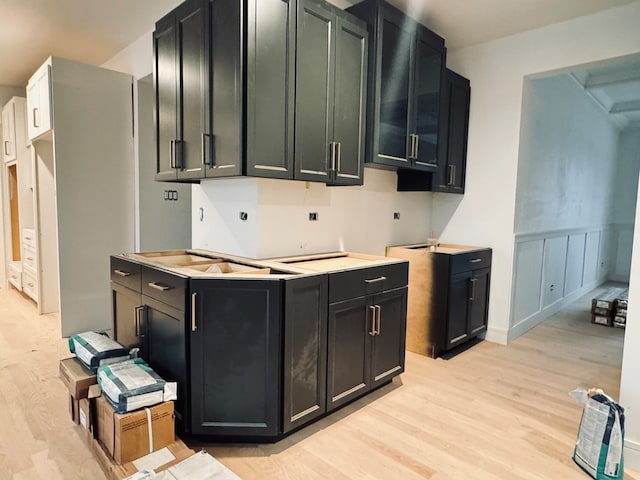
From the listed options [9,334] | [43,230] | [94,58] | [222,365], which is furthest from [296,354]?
[94,58]

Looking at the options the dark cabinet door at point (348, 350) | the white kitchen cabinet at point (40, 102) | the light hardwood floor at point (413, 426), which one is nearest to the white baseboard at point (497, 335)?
the light hardwood floor at point (413, 426)

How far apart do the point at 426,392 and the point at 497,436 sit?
57 centimetres

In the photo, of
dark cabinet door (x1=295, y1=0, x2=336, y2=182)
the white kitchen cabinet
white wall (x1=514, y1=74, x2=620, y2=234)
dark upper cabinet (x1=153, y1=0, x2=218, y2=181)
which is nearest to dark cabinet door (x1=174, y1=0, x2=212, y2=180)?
dark upper cabinet (x1=153, y1=0, x2=218, y2=181)

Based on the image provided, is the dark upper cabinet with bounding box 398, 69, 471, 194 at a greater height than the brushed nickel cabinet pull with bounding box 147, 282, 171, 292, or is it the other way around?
the dark upper cabinet with bounding box 398, 69, 471, 194

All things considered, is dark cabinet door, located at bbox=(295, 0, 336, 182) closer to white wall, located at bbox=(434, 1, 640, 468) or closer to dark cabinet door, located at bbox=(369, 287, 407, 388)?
dark cabinet door, located at bbox=(369, 287, 407, 388)

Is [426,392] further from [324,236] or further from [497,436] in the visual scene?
[324,236]

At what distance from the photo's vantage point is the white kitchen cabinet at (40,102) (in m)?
3.57

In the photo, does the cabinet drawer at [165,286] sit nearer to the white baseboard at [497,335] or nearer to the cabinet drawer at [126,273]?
the cabinet drawer at [126,273]

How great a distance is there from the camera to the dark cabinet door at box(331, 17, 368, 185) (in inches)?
101

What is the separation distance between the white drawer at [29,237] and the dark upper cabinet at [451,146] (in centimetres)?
416

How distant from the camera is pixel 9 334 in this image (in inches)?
147

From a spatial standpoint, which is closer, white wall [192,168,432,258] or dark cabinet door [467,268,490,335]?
white wall [192,168,432,258]

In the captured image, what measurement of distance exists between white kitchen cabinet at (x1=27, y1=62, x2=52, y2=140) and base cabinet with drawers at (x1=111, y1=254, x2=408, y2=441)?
236 centimetres

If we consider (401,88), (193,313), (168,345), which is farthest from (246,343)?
(401,88)
